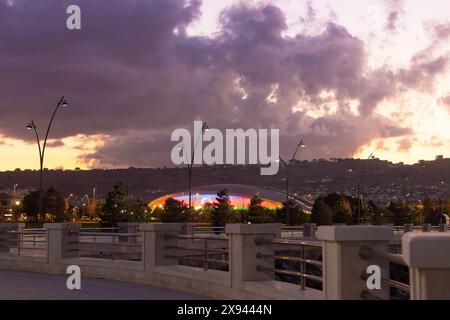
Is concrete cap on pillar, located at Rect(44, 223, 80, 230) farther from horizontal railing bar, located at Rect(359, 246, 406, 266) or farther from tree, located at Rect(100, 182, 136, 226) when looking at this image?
tree, located at Rect(100, 182, 136, 226)

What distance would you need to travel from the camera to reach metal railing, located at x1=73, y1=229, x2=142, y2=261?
19.7 meters

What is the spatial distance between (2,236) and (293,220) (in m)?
69.4

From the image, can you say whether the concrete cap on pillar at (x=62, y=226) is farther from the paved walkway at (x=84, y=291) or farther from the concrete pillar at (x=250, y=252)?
the concrete pillar at (x=250, y=252)

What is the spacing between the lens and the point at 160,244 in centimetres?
1738

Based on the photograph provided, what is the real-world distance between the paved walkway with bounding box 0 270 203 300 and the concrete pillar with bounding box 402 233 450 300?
8.54 m

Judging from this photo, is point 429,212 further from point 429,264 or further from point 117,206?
point 429,264

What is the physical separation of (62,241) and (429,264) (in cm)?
1650

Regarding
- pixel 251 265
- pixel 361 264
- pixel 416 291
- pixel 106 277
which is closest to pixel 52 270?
pixel 106 277

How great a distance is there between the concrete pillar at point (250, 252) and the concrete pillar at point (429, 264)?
6891mm

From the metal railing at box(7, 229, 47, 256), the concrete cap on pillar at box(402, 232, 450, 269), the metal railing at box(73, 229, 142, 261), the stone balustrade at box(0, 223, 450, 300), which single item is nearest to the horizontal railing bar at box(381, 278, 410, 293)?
the stone balustrade at box(0, 223, 450, 300)

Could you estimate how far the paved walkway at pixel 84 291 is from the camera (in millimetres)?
14836

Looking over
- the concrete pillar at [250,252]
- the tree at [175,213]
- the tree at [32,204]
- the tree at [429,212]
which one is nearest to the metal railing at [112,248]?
the concrete pillar at [250,252]

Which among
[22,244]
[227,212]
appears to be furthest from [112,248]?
[227,212]
